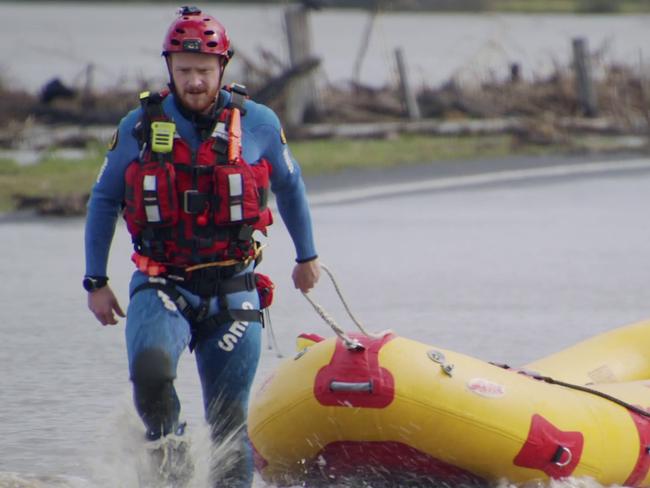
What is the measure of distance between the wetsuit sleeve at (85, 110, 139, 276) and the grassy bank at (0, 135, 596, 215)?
881cm

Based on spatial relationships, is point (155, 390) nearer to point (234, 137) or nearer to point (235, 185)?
point (235, 185)

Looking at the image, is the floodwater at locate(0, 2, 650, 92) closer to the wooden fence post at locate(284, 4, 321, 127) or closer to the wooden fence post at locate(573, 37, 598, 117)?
the wooden fence post at locate(284, 4, 321, 127)

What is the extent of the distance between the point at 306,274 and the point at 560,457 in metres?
1.04

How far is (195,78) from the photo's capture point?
18.1 feet

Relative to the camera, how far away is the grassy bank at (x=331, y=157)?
1530 cm

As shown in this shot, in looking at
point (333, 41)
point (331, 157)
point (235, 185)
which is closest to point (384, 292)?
point (235, 185)

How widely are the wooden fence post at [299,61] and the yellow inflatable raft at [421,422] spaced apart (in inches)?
512

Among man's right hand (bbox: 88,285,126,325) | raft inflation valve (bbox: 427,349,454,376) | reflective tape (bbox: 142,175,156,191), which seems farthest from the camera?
raft inflation valve (bbox: 427,349,454,376)

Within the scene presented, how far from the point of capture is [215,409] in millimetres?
5660

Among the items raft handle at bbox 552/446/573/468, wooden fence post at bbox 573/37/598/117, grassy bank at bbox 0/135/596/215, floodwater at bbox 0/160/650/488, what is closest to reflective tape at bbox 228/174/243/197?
floodwater at bbox 0/160/650/488

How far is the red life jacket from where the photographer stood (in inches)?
216

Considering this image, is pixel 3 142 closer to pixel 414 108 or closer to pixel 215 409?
pixel 414 108

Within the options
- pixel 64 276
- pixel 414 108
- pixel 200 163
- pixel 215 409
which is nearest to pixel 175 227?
pixel 200 163

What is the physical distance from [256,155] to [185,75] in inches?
14.3
